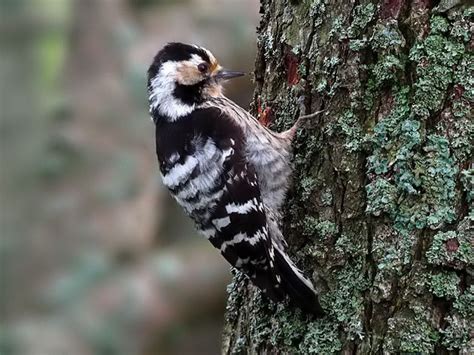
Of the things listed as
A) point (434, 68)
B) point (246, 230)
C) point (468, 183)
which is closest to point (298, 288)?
point (246, 230)

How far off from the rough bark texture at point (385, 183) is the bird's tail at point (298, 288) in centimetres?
4

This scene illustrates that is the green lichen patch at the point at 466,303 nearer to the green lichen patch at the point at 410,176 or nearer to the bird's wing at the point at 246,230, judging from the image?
Answer: the green lichen patch at the point at 410,176

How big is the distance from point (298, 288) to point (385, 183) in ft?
1.41

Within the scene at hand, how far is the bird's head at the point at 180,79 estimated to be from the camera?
3195 mm

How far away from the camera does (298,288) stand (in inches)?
94.0

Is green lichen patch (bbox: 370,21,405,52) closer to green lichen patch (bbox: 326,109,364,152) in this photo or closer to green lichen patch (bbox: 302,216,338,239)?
green lichen patch (bbox: 326,109,364,152)

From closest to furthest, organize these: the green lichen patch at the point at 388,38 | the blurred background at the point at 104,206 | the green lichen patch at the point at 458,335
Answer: the green lichen patch at the point at 458,335, the green lichen patch at the point at 388,38, the blurred background at the point at 104,206

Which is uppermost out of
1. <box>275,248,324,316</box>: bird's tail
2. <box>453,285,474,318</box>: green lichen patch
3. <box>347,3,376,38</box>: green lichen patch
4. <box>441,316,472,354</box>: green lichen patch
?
<box>347,3,376,38</box>: green lichen patch

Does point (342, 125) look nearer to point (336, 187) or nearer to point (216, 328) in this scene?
Answer: point (336, 187)

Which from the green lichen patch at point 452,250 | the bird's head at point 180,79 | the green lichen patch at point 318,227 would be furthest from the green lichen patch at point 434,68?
the bird's head at point 180,79

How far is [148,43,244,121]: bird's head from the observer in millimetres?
3195

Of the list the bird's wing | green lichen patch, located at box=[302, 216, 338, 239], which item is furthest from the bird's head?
green lichen patch, located at box=[302, 216, 338, 239]

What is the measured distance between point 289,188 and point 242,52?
3.23 m

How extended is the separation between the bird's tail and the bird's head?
0.95 meters
